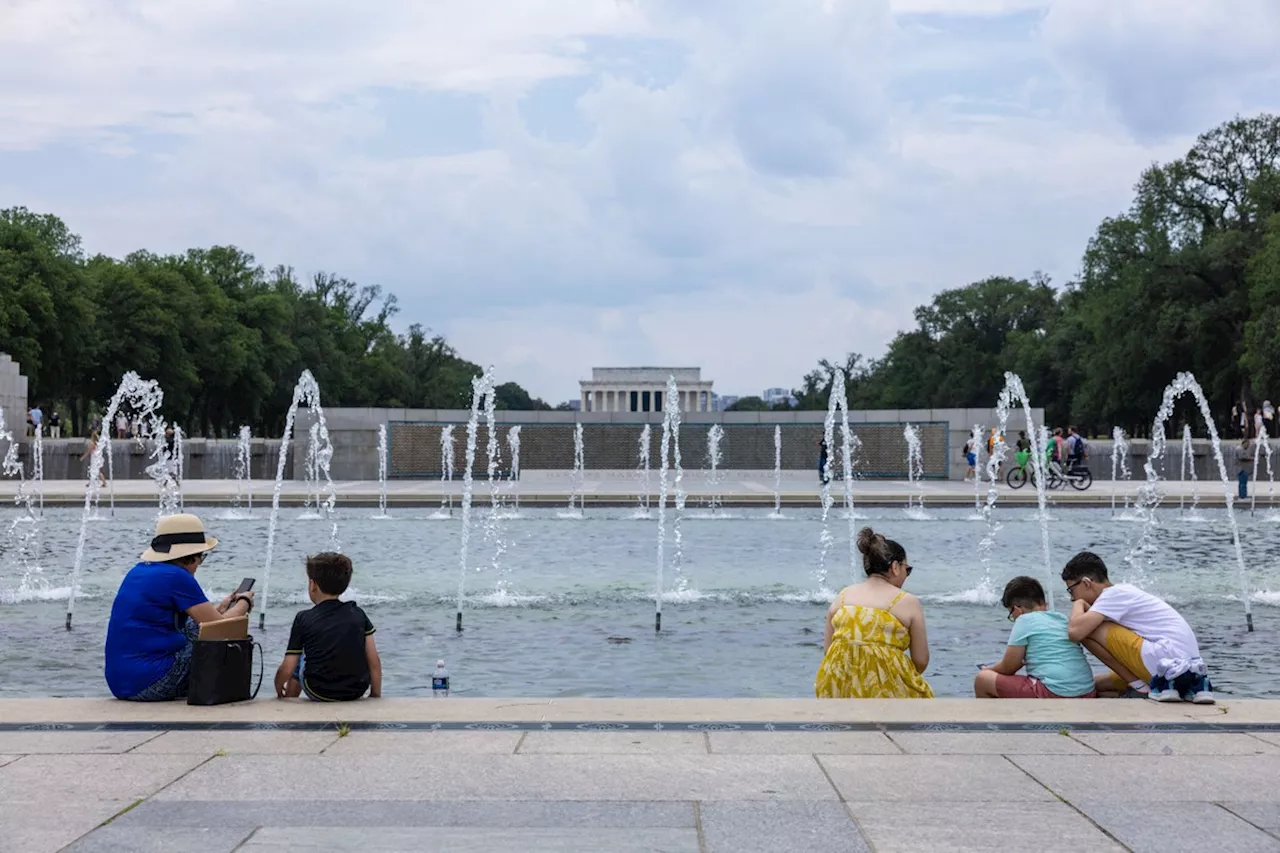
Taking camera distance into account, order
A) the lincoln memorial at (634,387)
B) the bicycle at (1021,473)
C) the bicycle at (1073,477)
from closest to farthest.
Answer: the bicycle at (1073,477) < the bicycle at (1021,473) < the lincoln memorial at (634,387)

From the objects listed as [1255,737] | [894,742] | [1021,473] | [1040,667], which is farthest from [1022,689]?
[1021,473]

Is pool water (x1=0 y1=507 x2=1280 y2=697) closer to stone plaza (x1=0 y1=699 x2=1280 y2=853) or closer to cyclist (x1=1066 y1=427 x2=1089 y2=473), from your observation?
stone plaza (x1=0 y1=699 x2=1280 y2=853)

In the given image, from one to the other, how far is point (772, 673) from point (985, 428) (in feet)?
99.5

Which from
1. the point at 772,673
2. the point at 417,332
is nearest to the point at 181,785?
the point at 772,673

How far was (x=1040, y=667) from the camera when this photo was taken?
788cm

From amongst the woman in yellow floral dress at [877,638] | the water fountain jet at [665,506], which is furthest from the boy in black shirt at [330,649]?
the water fountain jet at [665,506]

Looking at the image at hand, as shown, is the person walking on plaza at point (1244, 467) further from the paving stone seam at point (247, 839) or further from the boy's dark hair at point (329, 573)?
the paving stone seam at point (247, 839)

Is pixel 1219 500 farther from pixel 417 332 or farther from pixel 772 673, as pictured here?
pixel 417 332

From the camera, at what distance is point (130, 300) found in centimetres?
6147

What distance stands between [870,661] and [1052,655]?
99 centimetres

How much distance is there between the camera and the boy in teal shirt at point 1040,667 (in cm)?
781

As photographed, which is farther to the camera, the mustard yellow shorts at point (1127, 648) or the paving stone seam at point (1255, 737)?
the mustard yellow shorts at point (1127, 648)

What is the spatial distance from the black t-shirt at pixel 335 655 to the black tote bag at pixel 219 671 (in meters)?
0.29

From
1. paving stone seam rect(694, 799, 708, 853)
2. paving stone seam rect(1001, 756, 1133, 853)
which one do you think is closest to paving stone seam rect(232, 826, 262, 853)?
paving stone seam rect(694, 799, 708, 853)
